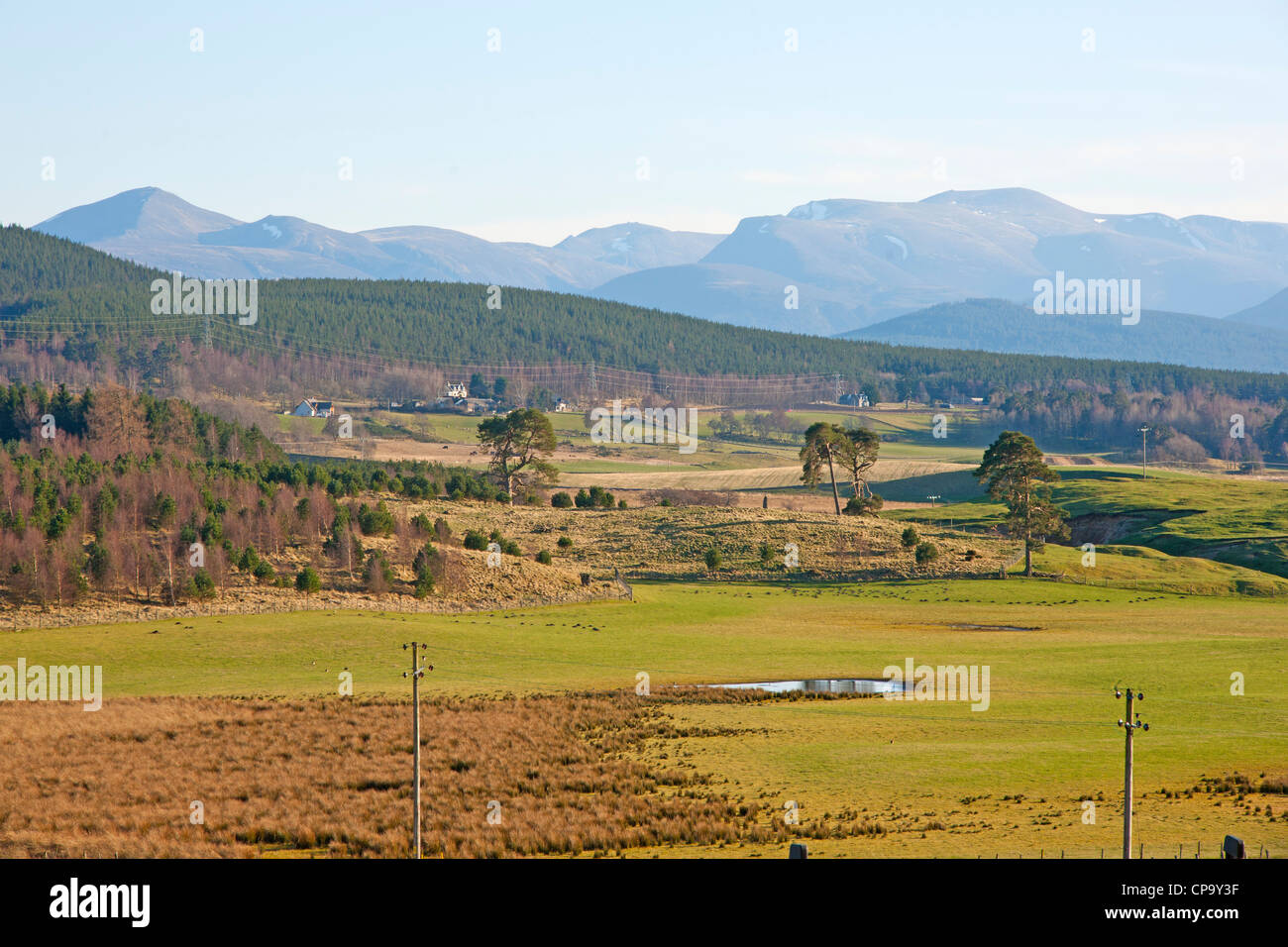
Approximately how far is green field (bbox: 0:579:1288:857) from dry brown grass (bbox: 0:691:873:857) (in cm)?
347

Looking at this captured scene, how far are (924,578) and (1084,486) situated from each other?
56156 millimetres

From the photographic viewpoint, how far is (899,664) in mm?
67812

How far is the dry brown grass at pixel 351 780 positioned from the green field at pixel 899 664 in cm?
347

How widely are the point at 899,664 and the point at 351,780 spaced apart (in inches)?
1374

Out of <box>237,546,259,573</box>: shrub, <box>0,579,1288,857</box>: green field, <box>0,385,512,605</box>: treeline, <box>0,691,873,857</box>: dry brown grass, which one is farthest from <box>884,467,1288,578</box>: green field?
<box>237,546,259,573</box>: shrub

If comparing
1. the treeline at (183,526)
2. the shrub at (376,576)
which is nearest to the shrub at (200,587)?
the treeline at (183,526)

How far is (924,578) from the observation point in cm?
10275

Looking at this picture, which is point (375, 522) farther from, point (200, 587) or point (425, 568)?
point (200, 587)

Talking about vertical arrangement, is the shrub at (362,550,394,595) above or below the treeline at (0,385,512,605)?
below

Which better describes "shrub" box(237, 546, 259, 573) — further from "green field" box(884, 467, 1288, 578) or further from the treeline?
"green field" box(884, 467, 1288, 578)

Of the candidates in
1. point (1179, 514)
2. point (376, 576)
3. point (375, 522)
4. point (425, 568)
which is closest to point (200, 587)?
point (376, 576)

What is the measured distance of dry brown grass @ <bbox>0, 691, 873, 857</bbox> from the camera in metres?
35.7
